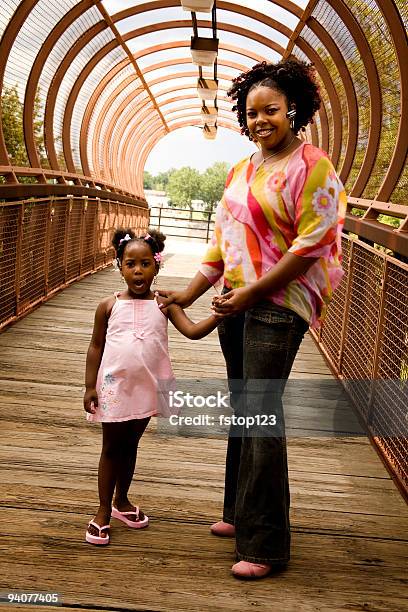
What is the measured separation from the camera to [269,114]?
245 cm

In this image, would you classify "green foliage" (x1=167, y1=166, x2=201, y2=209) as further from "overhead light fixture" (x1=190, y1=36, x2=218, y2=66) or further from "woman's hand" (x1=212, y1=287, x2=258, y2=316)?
"woman's hand" (x1=212, y1=287, x2=258, y2=316)

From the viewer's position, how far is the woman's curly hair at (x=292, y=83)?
248 centimetres

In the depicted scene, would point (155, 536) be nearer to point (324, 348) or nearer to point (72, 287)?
point (324, 348)

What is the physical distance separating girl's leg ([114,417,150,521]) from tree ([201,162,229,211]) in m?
93.5

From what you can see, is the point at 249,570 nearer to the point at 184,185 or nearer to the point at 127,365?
the point at 127,365

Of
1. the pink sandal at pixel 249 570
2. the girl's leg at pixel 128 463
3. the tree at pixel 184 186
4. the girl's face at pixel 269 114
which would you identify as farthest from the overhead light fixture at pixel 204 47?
the tree at pixel 184 186

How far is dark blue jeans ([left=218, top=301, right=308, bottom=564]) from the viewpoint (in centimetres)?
244

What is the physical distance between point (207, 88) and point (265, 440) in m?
11.8

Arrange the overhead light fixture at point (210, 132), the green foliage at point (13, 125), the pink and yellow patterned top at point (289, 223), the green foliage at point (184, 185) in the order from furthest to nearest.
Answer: the green foliage at point (184, 185) → the overhead light fixture at point (210, 132) → the green foliage at point (13, 125) → the pink and yellow patterned top at point (289, 223)

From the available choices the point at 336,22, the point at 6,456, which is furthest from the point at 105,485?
the point at 336,22

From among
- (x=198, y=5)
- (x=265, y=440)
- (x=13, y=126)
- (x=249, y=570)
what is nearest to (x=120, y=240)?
(x=265, y=440)

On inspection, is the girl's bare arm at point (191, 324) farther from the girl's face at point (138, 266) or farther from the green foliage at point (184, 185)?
the green foliage at point (184, 185)

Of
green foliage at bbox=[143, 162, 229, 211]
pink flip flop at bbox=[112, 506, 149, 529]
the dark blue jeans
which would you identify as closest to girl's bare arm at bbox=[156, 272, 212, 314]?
the dark blue jeans

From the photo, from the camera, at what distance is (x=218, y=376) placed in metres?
5.37
